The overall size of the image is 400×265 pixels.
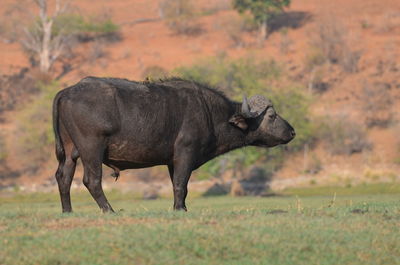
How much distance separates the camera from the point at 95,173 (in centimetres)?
1214

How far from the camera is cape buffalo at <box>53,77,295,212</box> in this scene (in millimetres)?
12133

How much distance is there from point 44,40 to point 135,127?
162 ft

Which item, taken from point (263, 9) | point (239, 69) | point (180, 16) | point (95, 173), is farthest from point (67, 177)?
point (180, 16)

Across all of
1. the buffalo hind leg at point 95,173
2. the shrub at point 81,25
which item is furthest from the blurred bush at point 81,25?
the buffalo hind leg at point 95,173

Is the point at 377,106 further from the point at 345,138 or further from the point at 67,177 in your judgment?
the point at 67,177

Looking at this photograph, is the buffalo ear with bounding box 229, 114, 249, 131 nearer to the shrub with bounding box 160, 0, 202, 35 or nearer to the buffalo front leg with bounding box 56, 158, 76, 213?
the buffalo front leg with bounding box 56, 158, 76, 213

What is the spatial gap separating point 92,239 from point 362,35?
54602mm

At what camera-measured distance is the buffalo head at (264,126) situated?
14266mm

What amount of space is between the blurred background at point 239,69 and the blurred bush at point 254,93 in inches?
3.2

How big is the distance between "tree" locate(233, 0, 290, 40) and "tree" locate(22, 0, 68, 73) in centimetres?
1392

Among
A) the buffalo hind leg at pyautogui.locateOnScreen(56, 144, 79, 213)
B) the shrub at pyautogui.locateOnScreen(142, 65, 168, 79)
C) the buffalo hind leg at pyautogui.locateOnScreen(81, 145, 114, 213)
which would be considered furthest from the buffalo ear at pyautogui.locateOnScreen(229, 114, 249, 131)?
the shrub at pyautogui.locateOnScreen(142, 65, 168, 79)

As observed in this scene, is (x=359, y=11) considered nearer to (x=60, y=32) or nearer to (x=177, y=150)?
(x=60, y=32)

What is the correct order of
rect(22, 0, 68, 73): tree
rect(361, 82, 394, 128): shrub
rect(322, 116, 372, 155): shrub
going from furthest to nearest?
rect(22, 0, 68, 73): tree
rect(361, 82, 394, 128): shrub
rect(322, 116, 372, 155): shrub

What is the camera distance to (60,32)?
2453 inches
